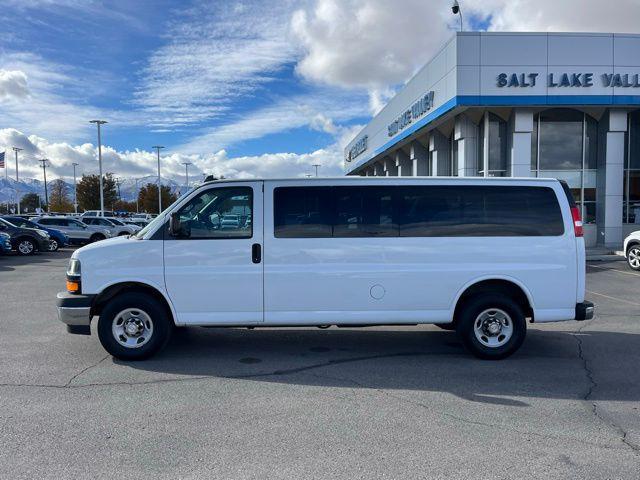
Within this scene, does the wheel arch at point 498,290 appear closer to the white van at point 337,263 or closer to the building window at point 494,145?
the white van at point 337,263

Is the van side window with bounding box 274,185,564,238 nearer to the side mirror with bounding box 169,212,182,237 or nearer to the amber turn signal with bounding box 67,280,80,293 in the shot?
the side mirror with bounding box 169,212,182,237

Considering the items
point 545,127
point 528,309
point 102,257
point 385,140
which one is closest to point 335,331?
point 528,309

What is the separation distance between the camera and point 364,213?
20.1ft

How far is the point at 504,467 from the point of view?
12.0ft

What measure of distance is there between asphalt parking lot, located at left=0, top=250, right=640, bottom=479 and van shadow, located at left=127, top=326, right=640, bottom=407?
26 mm

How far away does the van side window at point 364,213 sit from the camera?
20.0 ft

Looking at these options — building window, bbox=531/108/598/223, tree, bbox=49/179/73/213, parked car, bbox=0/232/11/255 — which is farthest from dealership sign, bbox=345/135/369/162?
tree, bbox=49/179/73/213

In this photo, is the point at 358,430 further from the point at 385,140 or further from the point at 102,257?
the point at 385,140

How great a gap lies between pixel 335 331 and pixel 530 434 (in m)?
3.86

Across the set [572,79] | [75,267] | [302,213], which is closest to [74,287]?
[75,267]

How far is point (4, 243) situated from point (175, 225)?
17407 millimetres

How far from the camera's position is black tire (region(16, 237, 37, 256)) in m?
21.2

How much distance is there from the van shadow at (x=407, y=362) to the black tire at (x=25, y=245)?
16.6 m

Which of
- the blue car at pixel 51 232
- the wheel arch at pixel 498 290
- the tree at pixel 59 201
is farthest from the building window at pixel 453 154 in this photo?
the tree at pixel 59 201
